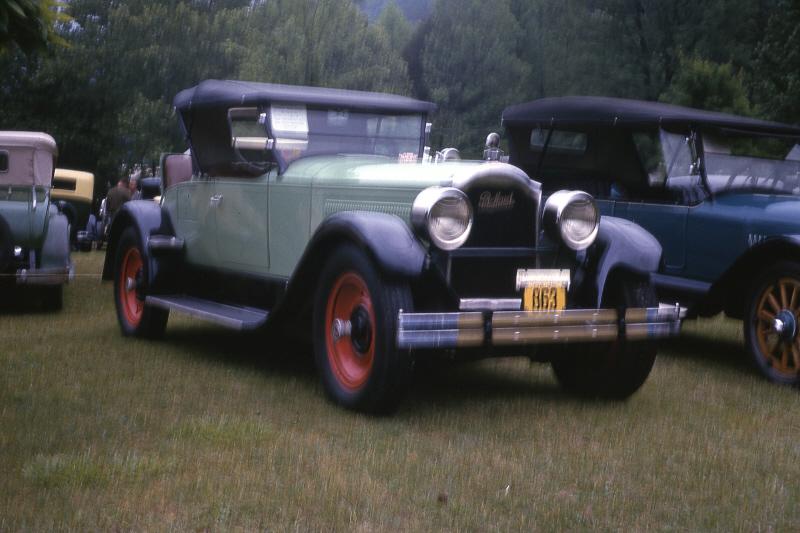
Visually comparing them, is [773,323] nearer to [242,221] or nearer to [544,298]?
[544,298]

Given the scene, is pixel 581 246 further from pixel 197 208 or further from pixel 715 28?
pixel 715 28

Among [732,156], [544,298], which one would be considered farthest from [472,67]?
[544,298]

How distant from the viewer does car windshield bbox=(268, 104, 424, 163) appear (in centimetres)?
680

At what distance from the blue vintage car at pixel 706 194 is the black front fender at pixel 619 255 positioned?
4.69 feet

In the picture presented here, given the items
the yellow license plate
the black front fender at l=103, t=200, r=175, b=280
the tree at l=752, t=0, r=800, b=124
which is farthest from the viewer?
the tree at l=752, t=0, r=800, b=124

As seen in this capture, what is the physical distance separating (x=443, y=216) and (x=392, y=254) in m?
0.35

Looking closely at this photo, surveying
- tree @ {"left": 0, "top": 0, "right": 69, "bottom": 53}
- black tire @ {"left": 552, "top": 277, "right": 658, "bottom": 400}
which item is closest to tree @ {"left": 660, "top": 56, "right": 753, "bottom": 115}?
black tire @ {"left": 552, "top": 277, "right": 658, "bottom": 400}

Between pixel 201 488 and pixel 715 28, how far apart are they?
32528 millimetres

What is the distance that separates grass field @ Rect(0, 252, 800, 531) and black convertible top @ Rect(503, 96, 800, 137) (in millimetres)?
1964

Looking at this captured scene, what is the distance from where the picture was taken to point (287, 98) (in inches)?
269

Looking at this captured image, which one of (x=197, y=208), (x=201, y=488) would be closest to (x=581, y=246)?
(x=201, y=488)

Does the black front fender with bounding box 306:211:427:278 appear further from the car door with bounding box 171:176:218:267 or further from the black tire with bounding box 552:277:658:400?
the car door with bounding box 171:176:218:267

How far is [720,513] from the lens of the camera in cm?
393

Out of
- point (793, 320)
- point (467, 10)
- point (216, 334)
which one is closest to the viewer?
point (793, 320)
